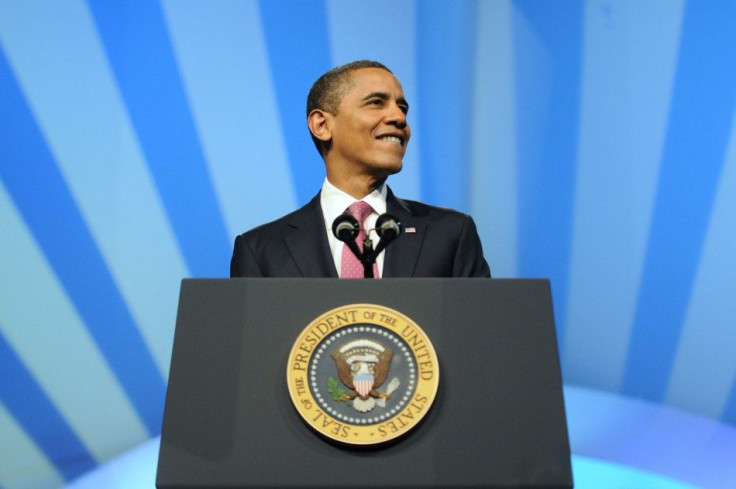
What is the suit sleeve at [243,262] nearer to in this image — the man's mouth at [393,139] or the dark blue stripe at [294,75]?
the man's mouth at [393,139]

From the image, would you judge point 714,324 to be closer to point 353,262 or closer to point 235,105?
point 353,262

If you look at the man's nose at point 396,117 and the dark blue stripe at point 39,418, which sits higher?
the man's nose at point 396,117

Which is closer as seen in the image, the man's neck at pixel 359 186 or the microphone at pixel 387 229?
the microphone at pixel 387 229

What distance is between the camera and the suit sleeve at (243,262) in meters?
1.55

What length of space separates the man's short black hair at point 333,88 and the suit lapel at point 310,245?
A: 0.80ft

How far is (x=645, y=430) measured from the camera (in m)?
2.38

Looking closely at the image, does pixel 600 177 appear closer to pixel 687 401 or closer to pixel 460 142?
pixel 460 142

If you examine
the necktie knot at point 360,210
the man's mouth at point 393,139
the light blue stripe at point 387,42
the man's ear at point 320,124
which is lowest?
the necktie knot at point 360,210

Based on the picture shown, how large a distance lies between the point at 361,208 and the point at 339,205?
0.09 metres

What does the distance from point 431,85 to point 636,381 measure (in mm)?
1139

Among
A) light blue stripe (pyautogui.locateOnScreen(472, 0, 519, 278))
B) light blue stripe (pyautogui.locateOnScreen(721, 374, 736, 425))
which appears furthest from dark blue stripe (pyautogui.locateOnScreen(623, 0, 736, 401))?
light blue stripe (pyautogui.locateOnScreen(472, 0, 519, 278))

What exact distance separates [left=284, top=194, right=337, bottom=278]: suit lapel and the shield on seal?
569mm

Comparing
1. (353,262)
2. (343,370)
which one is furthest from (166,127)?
(343,370)

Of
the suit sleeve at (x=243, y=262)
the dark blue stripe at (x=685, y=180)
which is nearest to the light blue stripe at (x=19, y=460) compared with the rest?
the suit sleeve at (x=243, y=262)
